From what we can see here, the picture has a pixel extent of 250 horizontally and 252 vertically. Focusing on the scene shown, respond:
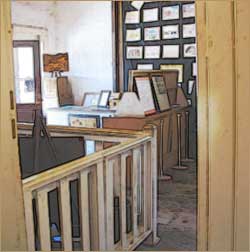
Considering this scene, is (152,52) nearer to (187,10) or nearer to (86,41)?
(187,10)

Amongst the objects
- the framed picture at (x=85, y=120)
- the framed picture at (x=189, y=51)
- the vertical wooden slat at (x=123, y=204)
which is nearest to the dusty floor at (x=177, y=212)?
the vertical wooden slat at (x=123, y=204)

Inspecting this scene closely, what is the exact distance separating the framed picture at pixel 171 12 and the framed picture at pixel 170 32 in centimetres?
12

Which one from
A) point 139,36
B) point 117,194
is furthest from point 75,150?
point 139,36

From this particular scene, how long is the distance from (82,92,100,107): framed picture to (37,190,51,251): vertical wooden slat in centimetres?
444

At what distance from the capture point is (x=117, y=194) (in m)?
2.71

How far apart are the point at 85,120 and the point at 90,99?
94 centimetres

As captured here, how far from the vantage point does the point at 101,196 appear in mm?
2297

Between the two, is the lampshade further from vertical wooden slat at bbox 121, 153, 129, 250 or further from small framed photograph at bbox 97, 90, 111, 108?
vertical wooden slat at bbox 121, 153, 129, 250

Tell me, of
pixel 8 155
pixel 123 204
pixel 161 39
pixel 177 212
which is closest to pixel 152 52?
pixel 161 39

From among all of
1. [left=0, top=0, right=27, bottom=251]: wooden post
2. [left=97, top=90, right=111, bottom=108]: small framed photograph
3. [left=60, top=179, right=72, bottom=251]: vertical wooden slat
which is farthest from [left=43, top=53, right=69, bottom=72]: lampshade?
[left=0, top=0, right=27, bottom=251]: wooden post

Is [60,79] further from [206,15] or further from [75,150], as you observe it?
[206,15]

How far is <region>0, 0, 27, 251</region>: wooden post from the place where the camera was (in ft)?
3.37

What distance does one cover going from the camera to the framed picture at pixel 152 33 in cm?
575

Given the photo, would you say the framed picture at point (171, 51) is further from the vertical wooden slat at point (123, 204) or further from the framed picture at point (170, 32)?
the vertical wooden slat at point (123, 204)
